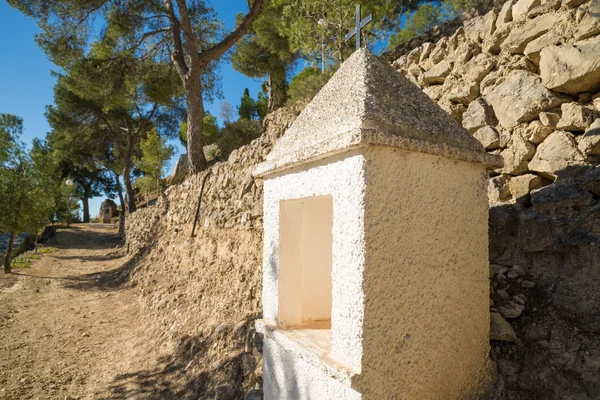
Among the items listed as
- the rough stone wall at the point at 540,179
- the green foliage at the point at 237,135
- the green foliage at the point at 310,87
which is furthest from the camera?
the green foliage at the point at 237,135

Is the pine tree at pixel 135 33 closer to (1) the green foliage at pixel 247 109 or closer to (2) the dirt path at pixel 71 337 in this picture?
(2) the dirt path at pixel 71 337

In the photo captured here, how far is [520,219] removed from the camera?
9.91 feet

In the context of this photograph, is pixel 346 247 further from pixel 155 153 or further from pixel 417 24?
pixel 155 153

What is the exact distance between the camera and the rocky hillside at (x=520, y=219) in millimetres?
2248

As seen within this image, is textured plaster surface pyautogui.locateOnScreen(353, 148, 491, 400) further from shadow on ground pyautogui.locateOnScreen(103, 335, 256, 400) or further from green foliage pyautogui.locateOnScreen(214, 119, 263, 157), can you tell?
green foliage pyautogui.locateOnScreen(214, 119, 263, 157)

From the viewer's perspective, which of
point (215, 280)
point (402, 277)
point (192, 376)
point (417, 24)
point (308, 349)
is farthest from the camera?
point (417, 24)

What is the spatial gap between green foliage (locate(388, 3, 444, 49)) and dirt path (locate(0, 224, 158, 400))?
41.0 ft

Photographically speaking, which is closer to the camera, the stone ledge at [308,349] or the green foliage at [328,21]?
the stone ledge at [308,349]

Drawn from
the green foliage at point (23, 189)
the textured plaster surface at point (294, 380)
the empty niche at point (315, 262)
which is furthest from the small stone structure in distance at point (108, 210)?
the textured plaster surface at point (294, 380)

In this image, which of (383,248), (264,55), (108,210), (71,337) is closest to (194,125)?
(71,337)

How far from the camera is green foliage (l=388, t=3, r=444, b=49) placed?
12.5 m

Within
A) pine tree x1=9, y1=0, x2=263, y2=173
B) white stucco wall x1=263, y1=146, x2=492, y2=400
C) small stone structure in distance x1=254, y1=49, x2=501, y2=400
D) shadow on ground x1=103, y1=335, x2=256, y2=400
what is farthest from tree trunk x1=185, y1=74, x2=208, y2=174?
white stucco wall x1=263, y1=146, x2=492, y2=400

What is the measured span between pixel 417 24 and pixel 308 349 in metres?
13.9

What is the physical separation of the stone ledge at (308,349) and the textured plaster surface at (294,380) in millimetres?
59
